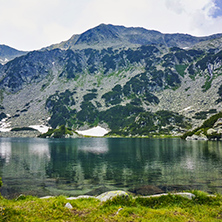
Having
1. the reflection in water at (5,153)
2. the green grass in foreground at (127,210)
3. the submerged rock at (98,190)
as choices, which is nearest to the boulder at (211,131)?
the submerged rock at (98,190)

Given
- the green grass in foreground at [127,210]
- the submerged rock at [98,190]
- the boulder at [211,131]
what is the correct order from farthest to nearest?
the boulder at [211,131] < the submerged rock at [98,190] < the green grass in foreground at [127,210]

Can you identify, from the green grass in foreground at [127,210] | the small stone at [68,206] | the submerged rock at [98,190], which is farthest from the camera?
the submerged rock at [98,190]

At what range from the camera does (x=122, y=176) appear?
39.0 metres

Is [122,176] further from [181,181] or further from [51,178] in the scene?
[51,178]

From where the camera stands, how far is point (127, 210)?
1273 cm

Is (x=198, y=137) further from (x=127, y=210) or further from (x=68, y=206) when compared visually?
(x=68, y=206)

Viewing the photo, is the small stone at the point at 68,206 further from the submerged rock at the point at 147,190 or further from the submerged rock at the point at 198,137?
the submerged rock at the point at 198,137

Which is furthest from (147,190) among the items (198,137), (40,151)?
(198,137)

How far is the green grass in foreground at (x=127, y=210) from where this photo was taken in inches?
454

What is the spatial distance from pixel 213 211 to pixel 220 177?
2931 centimetres

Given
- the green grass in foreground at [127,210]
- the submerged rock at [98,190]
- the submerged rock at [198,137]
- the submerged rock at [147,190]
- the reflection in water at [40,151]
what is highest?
the green grass in foreground at [127,210]

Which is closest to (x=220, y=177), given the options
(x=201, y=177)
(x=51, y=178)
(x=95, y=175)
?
(x=201, y=177)

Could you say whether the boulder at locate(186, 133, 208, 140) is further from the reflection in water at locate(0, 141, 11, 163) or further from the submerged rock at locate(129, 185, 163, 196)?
the reflection in water at locate(0, 141, 11, 163)

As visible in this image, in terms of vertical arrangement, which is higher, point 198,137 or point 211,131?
point 211,131
